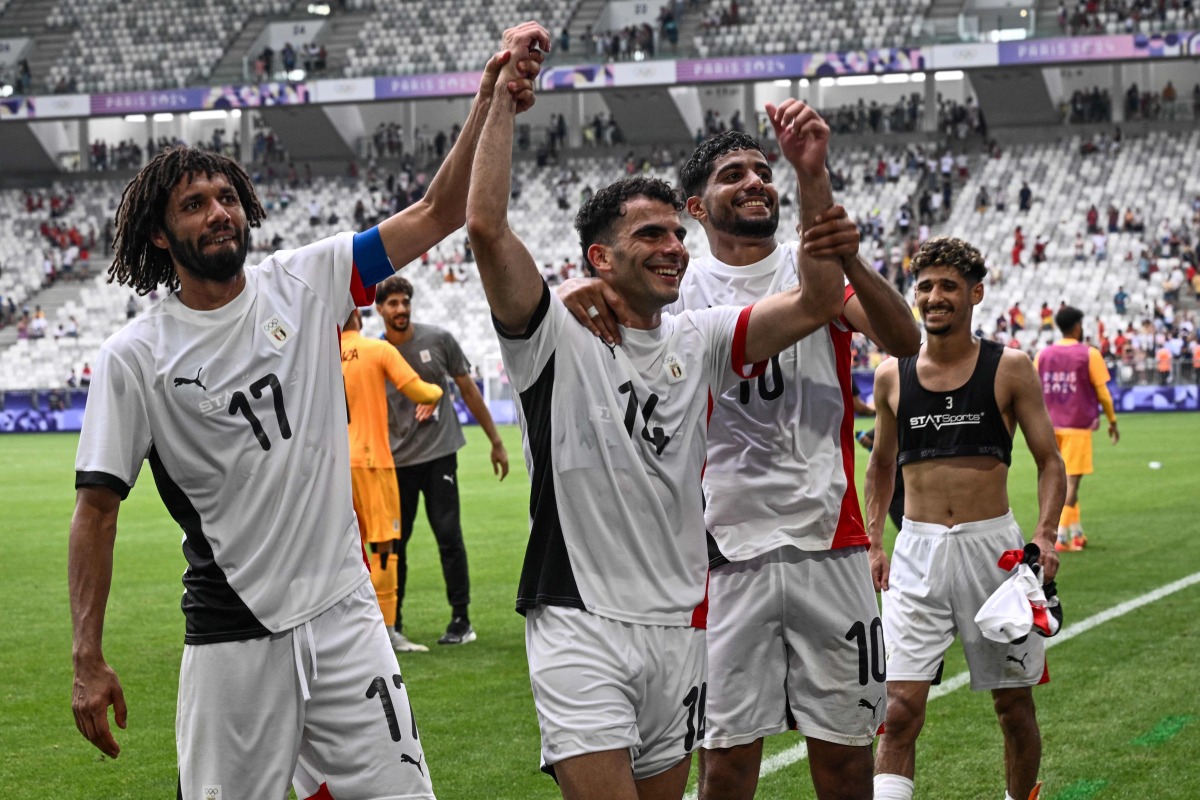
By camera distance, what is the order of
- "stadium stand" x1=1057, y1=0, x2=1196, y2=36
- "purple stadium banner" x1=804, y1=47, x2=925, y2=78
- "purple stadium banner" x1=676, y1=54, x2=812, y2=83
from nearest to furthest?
"stadium stand" x1=1057, y1=0, x2=1196, y2=36
"purple stadium banner" x1=804, y1=47, x2=925, y2=78
"purple stadium banner" x1=676, y1=54, x2=812, y2=83

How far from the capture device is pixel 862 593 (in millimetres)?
4715

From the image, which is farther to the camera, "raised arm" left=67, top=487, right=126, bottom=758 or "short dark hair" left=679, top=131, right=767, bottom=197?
"short dark hair" left=679, top=131, right=767, bottom=197

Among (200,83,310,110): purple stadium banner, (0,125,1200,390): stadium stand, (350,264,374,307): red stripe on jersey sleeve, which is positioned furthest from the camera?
(200,83,310,110): purple stadium banner

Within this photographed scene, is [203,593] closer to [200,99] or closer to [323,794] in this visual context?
[323,794]

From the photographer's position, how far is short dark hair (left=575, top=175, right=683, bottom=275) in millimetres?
4035

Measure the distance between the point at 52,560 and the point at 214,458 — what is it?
11689mm

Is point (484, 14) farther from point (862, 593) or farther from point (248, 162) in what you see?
point (862, 593)

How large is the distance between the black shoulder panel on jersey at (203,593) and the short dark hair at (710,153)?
1.95 meters

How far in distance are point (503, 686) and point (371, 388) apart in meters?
1.98

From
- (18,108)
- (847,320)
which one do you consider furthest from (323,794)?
(18,108)

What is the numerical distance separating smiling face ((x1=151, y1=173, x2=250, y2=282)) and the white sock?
3067 millimetres

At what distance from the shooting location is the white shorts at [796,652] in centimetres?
462

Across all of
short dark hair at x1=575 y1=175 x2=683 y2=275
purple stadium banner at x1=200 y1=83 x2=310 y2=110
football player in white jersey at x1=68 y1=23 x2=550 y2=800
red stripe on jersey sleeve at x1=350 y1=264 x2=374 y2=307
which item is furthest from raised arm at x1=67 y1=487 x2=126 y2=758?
purple stadium banner at x1=200 y1=83 x2=310 y2=110

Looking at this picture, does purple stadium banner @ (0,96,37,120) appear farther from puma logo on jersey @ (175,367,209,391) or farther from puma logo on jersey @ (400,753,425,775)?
puma logo on jersey @ (400,753,425,775)
